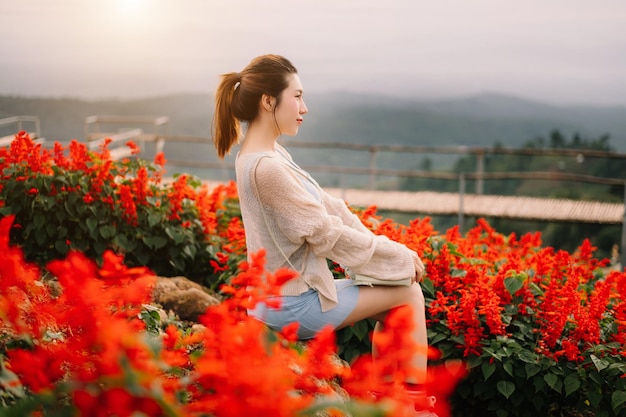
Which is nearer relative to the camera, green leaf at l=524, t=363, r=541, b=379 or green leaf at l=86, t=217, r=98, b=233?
green leaf at l=524, t=363, r=541, b=379

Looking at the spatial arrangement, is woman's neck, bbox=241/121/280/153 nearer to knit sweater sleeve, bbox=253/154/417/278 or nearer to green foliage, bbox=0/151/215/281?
knit sweater sleeve, bbox=253/154/417/278

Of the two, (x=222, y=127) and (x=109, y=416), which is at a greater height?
(x=222, y=127)

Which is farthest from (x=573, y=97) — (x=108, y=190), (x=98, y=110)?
(x=108, y=190)

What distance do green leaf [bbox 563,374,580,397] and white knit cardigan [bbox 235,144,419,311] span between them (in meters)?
0.90

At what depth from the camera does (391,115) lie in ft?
93.5

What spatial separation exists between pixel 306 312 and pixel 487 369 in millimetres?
915

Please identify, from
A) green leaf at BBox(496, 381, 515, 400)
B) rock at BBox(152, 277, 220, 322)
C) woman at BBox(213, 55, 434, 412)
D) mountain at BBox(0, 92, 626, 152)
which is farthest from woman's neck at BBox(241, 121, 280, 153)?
mountain at BBox(0, 92, 626, 152)

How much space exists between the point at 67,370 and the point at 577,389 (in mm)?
2058

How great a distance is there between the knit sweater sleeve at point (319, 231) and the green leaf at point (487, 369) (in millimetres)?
687

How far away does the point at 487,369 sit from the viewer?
289 centimetres

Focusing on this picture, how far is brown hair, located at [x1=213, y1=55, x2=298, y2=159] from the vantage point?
2555 mm

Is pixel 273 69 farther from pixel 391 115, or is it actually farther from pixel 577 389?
pixel 391 115

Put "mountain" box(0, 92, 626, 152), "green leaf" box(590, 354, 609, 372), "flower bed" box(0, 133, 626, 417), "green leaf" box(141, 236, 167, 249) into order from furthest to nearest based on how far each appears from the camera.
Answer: "mountain" box(0, 92, 626, 152) < "green leaf" box(141, 236, 167, 249) < "green leaf" box(590, 354, 609, 372) < "flower bed" box(0, 133, 626, 417)

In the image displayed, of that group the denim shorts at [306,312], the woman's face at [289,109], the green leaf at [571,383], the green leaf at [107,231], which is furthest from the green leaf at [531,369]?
the green leaf at [107,231]
